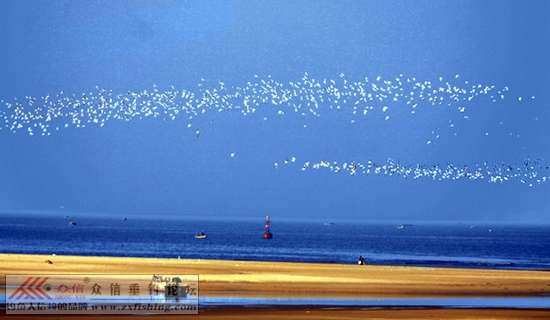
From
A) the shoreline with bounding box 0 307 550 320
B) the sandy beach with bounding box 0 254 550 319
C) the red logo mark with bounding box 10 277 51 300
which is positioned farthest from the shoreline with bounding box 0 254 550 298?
the shoreline with bounding box 0 307 550 320

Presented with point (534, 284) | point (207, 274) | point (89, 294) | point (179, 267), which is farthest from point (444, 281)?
point (89, 294)

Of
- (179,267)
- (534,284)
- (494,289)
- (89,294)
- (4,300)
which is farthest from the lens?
(179,267)

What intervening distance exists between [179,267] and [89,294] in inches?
984

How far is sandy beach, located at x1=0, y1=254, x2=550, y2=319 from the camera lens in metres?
37.0

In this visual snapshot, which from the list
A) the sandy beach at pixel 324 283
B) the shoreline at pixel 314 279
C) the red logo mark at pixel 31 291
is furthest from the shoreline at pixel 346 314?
the shoreline at pixel 314 279

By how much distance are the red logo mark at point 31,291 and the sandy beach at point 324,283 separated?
4674mm

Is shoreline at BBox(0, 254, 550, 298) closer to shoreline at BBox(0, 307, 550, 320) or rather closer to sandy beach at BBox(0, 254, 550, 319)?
sandy beach at BBox(0, 254, 550, 319)

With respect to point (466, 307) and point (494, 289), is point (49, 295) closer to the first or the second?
point (466, 307)

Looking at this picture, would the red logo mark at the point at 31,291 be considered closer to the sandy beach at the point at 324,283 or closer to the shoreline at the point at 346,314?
the shoreline at the point at 346,314

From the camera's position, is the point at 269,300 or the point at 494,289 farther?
the point at 494,289

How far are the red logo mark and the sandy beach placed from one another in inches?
184

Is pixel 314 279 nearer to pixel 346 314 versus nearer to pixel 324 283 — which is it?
pixel 324 283

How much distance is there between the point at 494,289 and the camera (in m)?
50.6

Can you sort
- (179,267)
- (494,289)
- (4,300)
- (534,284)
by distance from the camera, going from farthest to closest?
(179,267)
(534,284)
(494,289)
(4,300)
